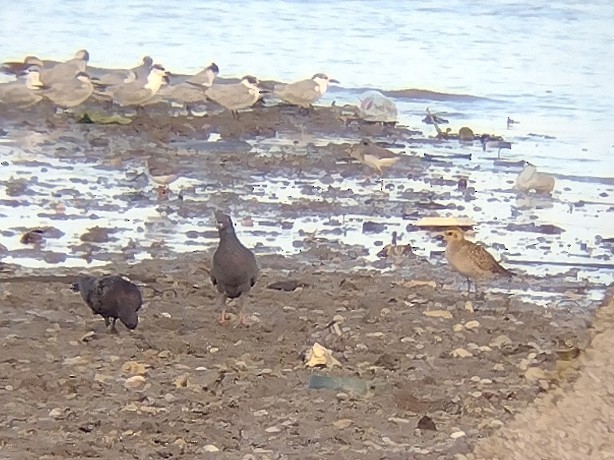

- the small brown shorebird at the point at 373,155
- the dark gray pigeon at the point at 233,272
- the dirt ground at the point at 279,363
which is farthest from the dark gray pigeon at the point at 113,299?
the small brown shorebird at the point at 373,155

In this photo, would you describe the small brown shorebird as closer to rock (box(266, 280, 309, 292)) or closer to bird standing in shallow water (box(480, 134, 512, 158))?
bird standing in shallow water (box(480, 134, 512, 158))

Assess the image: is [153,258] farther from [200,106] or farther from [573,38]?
A: [573,38]

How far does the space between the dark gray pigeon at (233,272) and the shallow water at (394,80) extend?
135 millimetres

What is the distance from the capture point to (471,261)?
228cm

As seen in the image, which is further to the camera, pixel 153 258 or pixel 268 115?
pixel 268 115

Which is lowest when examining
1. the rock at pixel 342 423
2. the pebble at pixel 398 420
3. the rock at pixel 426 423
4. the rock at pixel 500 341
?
the rock at pixel 500 341

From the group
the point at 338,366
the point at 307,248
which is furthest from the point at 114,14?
the point at 338,366

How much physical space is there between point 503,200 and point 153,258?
0.70 metres

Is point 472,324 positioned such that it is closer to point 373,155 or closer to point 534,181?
point 534,181

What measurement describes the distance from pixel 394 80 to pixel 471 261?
72cm

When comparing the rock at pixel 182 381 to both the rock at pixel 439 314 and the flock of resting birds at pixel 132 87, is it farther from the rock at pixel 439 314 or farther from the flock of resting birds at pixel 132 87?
the flock of resting birds at pixel 132 87

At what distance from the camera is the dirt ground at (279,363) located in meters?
1.59

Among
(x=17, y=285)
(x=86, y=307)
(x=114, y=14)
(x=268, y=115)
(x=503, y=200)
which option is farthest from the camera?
(x=114, y=14)

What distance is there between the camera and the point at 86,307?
2.09 meters
